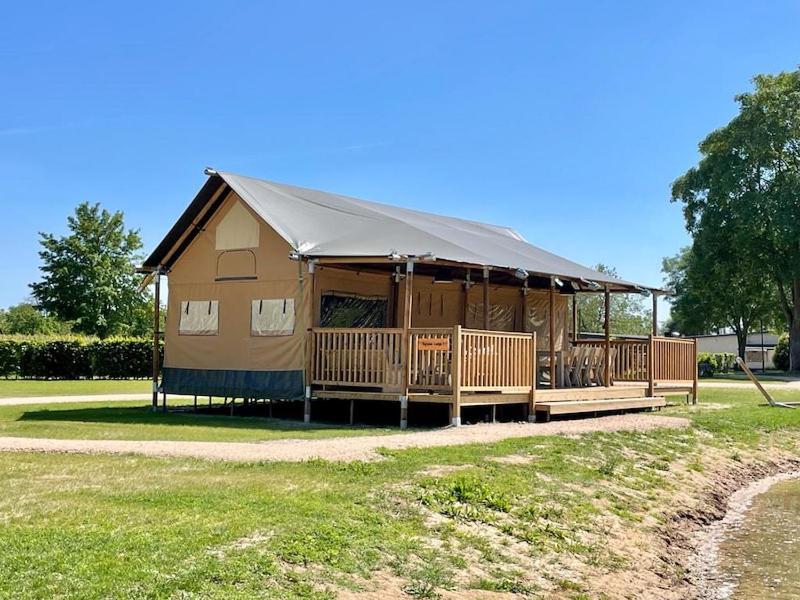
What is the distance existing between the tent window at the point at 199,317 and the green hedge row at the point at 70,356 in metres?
16.5

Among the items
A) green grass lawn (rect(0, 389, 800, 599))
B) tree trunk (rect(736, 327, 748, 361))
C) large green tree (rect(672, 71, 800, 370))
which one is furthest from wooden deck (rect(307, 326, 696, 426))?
tree trunk (rect(736, 327, 748, 361))

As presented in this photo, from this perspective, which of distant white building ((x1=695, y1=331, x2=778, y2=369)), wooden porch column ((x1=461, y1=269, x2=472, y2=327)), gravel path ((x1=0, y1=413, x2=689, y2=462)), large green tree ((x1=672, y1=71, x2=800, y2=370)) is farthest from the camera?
distant white building ((x1=695, y1=331, x2=778, y2=369))

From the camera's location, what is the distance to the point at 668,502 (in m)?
10.6

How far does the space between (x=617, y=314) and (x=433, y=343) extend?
48845 mm

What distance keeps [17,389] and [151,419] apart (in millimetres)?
12086

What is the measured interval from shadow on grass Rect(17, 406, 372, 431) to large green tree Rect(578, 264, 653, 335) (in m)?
36.8

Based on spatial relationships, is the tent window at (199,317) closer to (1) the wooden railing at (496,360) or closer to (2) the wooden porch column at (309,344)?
(2) the wooden porch column at (309,344)

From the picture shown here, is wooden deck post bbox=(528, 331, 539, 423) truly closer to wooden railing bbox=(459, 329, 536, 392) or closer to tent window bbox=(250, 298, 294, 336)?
wooden railing bbox=(459, 329, 536, 392)

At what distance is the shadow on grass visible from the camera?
14.3m

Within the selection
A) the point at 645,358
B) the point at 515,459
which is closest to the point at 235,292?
the point at 515,459

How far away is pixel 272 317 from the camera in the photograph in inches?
648

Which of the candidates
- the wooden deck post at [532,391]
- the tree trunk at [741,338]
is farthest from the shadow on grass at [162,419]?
the tree trunk at [741,338]

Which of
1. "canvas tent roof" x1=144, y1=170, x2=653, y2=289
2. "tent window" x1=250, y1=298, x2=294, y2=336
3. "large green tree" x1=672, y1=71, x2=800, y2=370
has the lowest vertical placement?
"tent window" x1=250, y1=298, x2=294, y2=336

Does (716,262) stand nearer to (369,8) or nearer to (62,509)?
(369,8)
